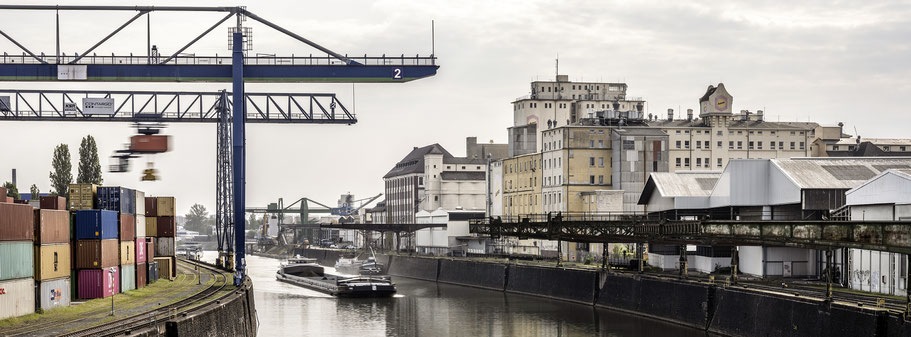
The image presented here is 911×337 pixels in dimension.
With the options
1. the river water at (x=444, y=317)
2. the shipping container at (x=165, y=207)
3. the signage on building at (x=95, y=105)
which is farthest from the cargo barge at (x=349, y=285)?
the signage on building at (x=95, y=105)

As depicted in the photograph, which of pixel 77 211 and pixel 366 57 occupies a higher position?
pixel 366 57

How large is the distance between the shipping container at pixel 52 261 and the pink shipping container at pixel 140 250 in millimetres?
11451

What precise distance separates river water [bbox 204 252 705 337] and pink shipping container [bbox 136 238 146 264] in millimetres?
8075

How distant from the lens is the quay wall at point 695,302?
4831 cm

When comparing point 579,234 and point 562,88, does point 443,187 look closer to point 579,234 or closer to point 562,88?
point 562,88

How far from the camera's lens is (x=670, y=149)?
14125 centimetres

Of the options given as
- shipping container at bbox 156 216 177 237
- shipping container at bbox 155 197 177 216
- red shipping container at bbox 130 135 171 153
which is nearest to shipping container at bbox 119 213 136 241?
red shipping container at bbox 130 135 171 153

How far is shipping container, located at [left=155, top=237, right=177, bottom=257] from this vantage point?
76812mm

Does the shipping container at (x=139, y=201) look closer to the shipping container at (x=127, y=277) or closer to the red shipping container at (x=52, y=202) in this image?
the shipping container at (x=127, y=277)

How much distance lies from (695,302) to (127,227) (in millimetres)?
31875

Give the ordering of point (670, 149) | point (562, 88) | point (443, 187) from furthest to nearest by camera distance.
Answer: point (443, 187)
point (562, 88)
point (670, 149)

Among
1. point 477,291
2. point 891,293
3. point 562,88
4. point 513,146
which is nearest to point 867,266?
point 891,293

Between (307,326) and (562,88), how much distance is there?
11051cm

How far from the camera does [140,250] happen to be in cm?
6562
